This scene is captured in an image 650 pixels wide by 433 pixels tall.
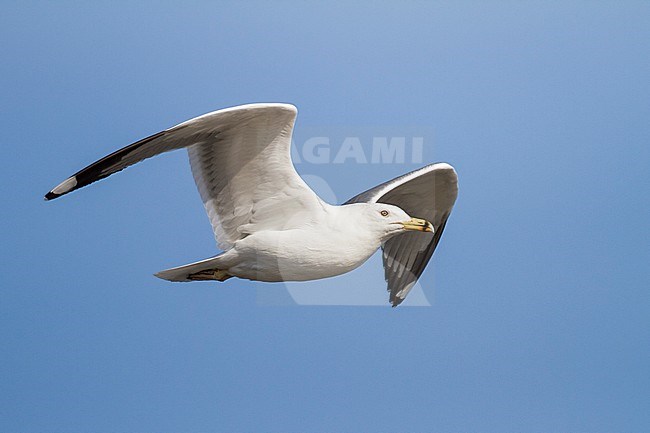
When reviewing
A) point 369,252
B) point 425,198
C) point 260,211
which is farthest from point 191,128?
point 425,198

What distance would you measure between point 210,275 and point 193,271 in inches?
4.9

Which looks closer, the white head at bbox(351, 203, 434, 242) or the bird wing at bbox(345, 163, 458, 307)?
the white head at bbox(351, 203, 434, 242)

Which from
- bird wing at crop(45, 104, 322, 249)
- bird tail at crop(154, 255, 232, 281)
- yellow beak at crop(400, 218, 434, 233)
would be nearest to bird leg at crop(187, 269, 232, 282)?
bird tail at crop(154, 255, 232, 281)

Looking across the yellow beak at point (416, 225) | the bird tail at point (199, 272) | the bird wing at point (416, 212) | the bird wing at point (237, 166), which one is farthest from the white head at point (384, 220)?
the bird tail at point (199, 272)

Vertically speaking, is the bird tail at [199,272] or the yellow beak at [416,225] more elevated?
the yellow beak at [416,225]

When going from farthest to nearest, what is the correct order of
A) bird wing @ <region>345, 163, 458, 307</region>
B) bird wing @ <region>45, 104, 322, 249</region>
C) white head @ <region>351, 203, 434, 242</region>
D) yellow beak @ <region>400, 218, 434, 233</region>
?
bird wing @ <region>345, 163, 458, 307</region>
yellow beak @ <region>400, 218, 434, 233</region>
white head @ <region>351, 203, 434, 242</region>
bird wing @ <region>45, 104, 322, 249</region>

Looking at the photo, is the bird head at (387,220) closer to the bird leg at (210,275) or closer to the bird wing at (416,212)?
the bird wing at (416,212)

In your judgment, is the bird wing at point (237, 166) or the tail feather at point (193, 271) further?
the tail feather at point (193, 271)

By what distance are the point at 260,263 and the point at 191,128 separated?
102 centimetres

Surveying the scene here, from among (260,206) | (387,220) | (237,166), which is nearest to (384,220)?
(387,220)

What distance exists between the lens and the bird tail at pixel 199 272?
764cm

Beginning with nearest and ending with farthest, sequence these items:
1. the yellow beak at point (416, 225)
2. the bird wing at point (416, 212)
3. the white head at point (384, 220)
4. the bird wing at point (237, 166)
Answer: the bird wing at point (237, 166) → the white head at point (384, 220) → the yellow beak at point (416, 225) → the bird wing at point (416, 212)

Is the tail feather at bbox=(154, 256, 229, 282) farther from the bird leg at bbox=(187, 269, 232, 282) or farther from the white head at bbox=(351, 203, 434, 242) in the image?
the white head at bbox=(351, 203, 434, 242)

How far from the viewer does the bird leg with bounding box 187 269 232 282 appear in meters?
7.75
